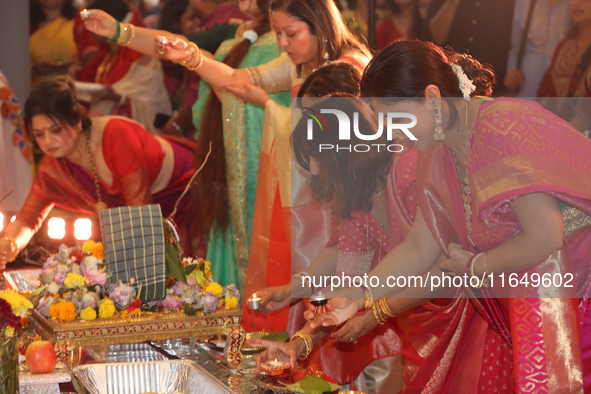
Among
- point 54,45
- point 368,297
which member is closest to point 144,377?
point 368,297

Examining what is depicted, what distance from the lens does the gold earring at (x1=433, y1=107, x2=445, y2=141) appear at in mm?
1264

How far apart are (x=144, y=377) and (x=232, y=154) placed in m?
1.64

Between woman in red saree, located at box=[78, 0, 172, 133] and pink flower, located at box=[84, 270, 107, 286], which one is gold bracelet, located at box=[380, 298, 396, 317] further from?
woman in red saree, located at box=[78, 0, 172, 133]

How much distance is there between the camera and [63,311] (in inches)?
52.7

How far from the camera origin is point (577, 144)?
1.18 meters

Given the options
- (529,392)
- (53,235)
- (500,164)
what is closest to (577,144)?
(500,164)

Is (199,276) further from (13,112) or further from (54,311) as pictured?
(13,112)

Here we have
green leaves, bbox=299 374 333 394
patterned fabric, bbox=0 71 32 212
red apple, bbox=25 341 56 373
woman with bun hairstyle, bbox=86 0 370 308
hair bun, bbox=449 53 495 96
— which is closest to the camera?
green leaves, bbox=299 374 333 394

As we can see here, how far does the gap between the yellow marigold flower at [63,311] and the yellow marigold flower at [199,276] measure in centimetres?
30

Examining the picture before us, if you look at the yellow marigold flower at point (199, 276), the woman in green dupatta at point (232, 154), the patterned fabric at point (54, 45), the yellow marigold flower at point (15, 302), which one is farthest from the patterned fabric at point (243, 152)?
the yellow marigold flower at point (15, 302)

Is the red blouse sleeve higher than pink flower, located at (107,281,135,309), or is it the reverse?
the red blouse sleeve

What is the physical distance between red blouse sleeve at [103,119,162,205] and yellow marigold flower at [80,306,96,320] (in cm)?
167

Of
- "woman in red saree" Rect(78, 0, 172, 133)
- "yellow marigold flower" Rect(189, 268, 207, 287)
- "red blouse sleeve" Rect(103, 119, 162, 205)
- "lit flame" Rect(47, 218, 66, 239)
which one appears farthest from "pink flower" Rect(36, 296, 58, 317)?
"woman in red saree" Rect(78, 0, 172, 133)

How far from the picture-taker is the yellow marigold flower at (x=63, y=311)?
1.34m
